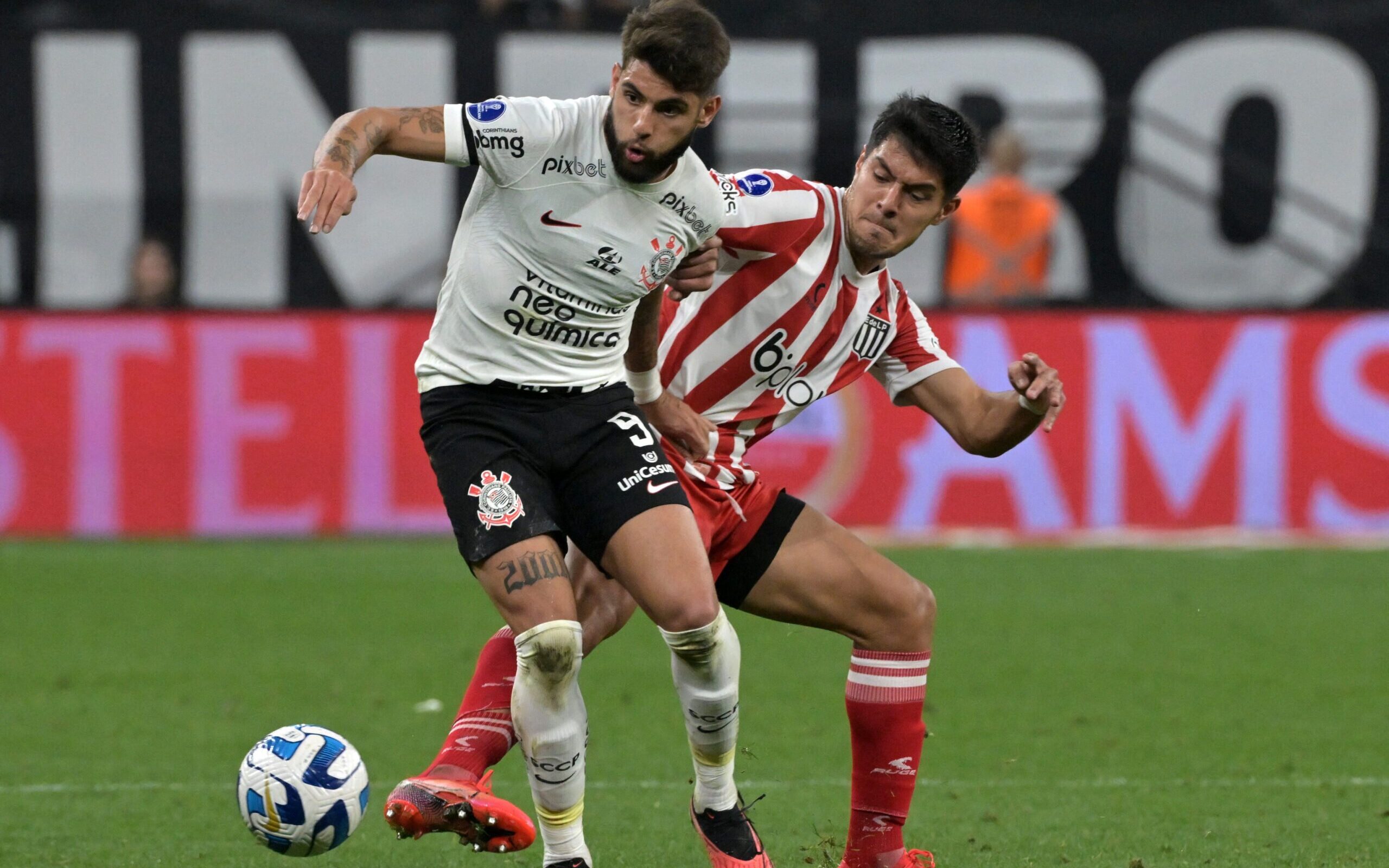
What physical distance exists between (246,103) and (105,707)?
8.35 meters

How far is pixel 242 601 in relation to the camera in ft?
32.2

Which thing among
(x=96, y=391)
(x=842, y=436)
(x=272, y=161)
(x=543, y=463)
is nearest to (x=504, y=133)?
(x=543, y=463)

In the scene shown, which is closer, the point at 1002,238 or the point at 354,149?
the point at 354,149

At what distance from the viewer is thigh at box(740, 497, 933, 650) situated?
4.98 meters

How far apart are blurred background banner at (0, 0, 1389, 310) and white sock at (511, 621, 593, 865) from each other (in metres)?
9.55

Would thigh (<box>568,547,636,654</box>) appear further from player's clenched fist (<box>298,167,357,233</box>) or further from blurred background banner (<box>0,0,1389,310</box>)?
blurred background banner (<box>0,0,1389,310</box>)

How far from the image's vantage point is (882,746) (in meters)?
4.97

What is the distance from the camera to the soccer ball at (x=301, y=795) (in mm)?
4512

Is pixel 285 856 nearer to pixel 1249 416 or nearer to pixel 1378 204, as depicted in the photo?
pixel 1249 416

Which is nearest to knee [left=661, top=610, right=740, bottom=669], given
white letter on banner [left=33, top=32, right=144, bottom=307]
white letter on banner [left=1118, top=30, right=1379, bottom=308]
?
white letter on banner [left=33, top=32, right=144, bottom=307]

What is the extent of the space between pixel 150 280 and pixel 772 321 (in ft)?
26.8

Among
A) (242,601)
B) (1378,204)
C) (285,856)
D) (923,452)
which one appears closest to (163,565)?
(242,601)

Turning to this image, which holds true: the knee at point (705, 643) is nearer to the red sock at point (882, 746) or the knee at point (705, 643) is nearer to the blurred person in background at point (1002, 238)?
the red sock at point (882, 746)

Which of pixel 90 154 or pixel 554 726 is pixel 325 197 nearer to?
pixel 554 726
